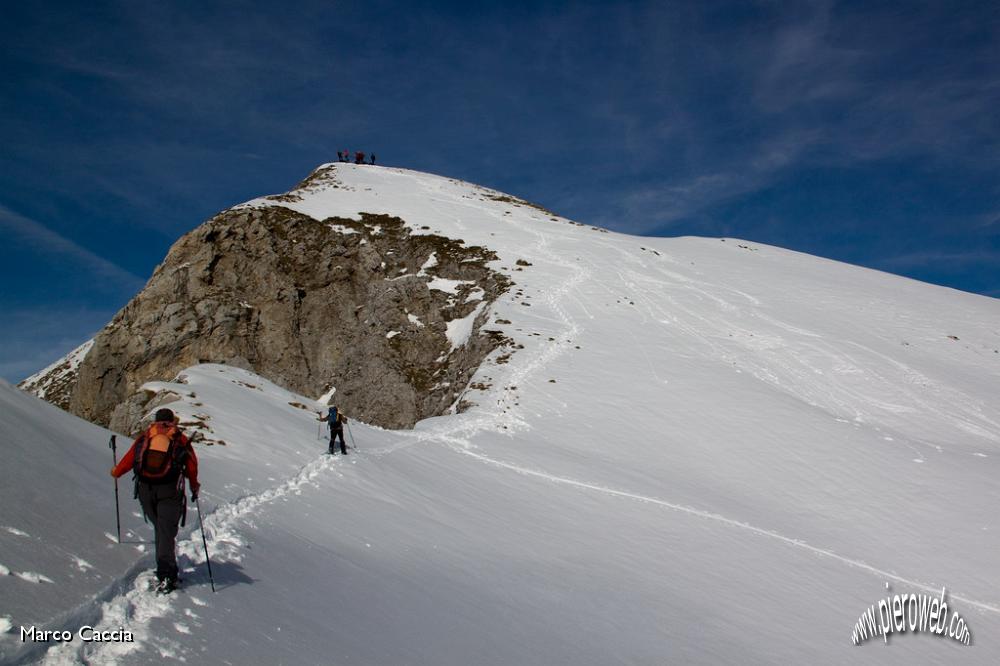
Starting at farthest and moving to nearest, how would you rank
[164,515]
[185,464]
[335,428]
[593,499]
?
[593,499]
[335,428]
[185,464]
[164,515]

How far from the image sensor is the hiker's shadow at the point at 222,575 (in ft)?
21.6

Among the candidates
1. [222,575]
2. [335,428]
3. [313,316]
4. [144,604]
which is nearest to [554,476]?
[335,428]

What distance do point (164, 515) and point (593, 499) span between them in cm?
1270

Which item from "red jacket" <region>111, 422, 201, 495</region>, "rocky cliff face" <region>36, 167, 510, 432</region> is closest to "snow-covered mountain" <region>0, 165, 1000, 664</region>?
"red jacket" <region>111, 422, 201, 495</region>

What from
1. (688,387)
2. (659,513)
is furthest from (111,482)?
(688,387)

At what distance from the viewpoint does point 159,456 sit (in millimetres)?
6445

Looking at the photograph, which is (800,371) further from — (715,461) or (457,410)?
(457,410)

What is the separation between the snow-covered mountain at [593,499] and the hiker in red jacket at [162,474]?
0.51 meters

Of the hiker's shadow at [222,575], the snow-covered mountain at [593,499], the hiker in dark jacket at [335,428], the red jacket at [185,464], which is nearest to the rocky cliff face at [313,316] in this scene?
the snow-covered mountain at [593,499]

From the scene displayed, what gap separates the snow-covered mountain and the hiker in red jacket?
1.67 ft

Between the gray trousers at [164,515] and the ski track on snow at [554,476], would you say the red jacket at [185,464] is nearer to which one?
the gray trousers at [164,515]

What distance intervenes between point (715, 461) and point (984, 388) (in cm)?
1760

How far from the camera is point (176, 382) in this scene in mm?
18000

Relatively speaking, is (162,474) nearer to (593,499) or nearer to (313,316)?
(593,499)
